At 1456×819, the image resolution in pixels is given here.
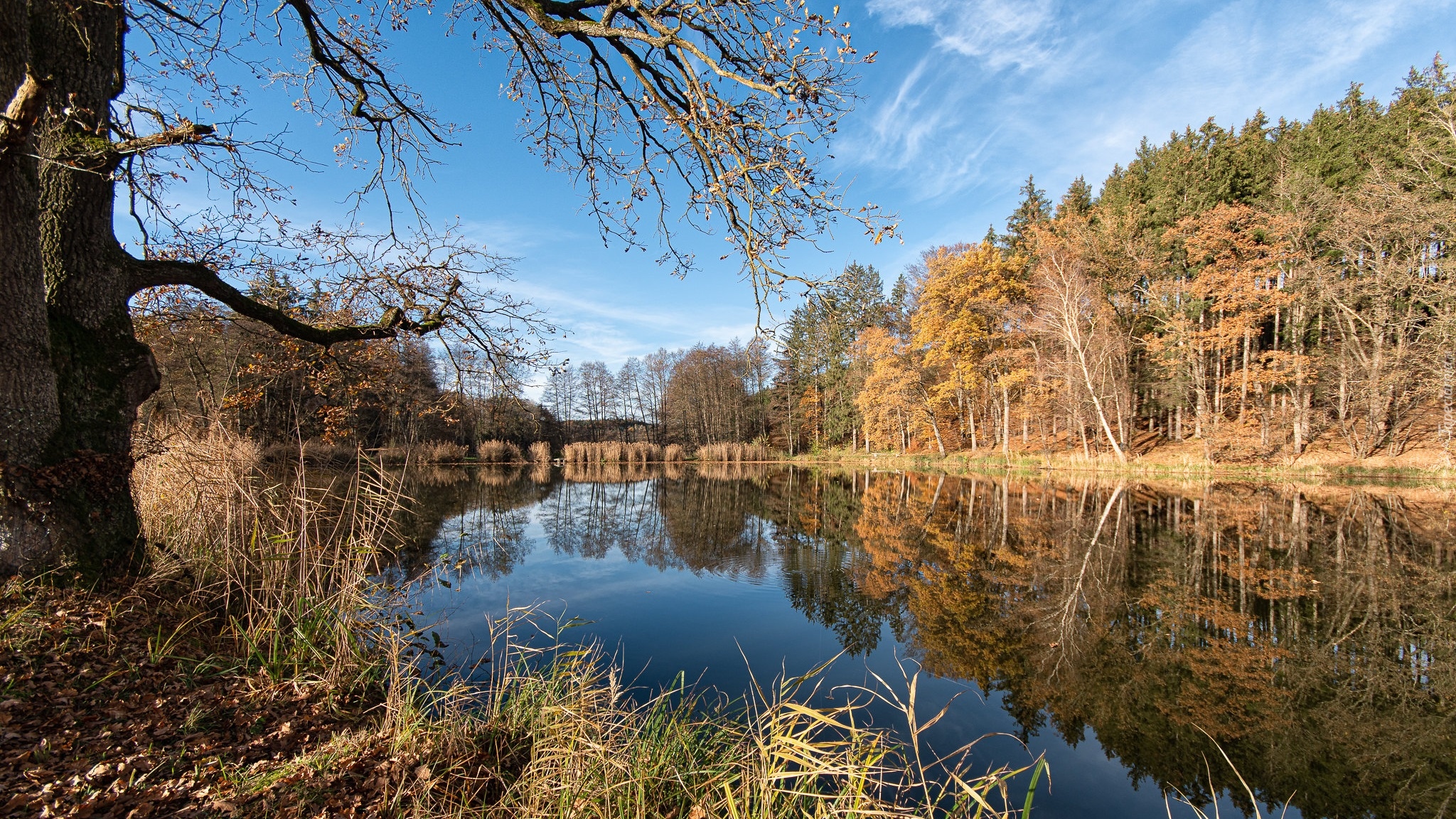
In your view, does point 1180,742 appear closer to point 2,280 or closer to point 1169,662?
point 1169,662

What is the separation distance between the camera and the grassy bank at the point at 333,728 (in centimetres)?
212

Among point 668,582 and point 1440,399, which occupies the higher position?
point 1440,399

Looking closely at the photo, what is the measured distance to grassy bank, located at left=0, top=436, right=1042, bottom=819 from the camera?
83.4 inches

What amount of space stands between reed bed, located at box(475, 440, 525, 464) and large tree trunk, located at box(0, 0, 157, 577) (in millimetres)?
31521

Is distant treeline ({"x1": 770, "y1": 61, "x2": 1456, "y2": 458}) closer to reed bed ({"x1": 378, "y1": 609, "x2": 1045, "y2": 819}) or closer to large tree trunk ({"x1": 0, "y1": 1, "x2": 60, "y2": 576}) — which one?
reed bed ({"x1": 378, "y1": 609, "x2": 1045, "y2": 819})

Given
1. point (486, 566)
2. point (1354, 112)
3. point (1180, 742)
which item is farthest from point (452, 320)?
point (1354, 112)

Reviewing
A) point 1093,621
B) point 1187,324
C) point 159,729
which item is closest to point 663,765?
point 159,729

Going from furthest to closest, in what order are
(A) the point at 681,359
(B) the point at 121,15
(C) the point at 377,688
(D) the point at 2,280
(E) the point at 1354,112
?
(A) the point at 681,359, (E) the point at 1354,112, (B) the point at 121,15, (C) the point at 377,688, (D) the point at 2,280

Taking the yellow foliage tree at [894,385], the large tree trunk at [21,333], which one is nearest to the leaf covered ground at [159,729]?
the large tree trunk at [21,333]

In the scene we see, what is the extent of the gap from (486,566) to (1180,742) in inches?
317

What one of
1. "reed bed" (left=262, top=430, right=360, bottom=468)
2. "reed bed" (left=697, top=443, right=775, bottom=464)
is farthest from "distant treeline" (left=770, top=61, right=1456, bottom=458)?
"reed bed" (left=262, top=430, right=360, bottom=468)

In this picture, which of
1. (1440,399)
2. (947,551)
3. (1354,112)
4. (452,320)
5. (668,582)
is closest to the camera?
(452,320)

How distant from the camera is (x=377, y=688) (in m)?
3.56

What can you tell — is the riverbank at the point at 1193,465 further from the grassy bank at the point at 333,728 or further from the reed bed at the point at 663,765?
the reed bed at the point at 663,765
